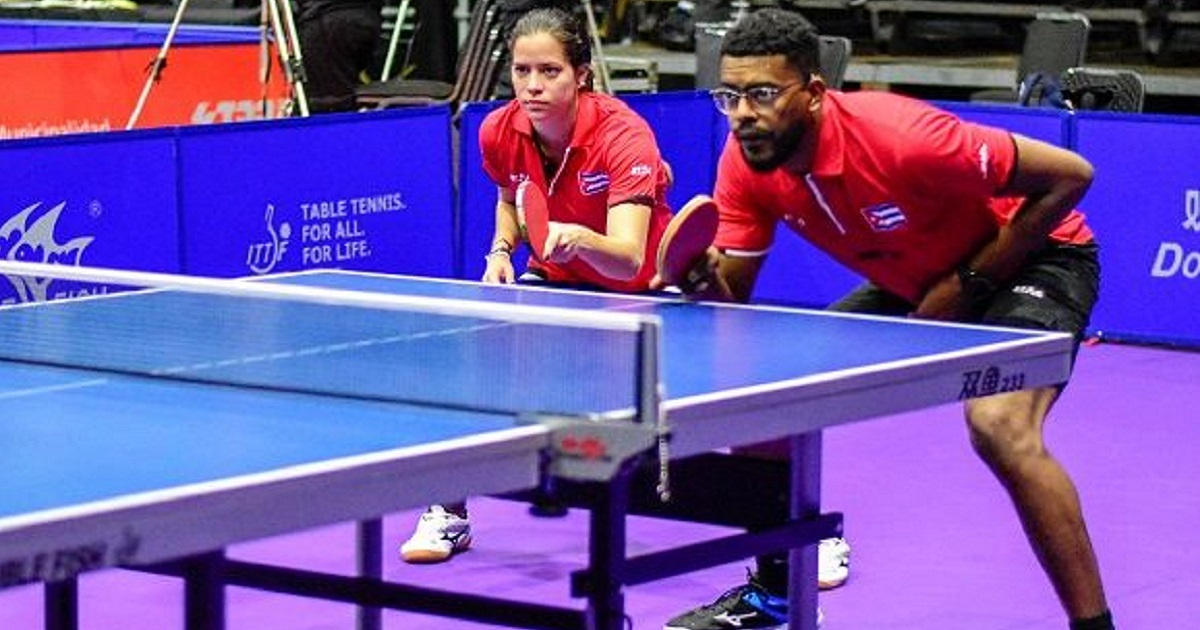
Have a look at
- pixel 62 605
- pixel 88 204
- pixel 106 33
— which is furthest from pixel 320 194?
pixel 62 605

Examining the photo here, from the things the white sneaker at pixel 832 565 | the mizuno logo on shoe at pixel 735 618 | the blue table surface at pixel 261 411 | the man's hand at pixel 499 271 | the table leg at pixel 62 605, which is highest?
the blue table surface at pixel 261 411

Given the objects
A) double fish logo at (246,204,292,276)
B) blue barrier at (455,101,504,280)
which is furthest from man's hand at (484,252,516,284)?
blue barrier at (455,101,504,280)

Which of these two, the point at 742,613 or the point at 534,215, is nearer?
the point at 534,215

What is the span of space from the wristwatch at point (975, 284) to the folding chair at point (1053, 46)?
21.3 feet

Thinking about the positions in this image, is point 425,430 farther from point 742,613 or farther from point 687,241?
point 742,613

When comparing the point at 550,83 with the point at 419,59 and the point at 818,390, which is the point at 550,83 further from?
the point at 419,59

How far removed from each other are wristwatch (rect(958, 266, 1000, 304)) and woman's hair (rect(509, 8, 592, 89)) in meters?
1.22

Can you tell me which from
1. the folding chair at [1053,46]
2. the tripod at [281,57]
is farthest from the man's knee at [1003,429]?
the tripod at [281,57]

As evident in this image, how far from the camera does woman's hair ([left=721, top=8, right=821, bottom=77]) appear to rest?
509cm

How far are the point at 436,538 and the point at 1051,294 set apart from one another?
1995 millimetres

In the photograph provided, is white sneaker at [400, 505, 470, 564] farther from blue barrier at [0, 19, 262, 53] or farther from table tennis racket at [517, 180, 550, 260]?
blue barrier at [0, 19, 262, 53]

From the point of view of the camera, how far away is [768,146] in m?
5.14

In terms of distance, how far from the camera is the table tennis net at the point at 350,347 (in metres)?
3.96

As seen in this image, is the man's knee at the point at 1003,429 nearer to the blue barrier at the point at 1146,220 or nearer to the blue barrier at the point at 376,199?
the blue barrier at the point at 376,199
